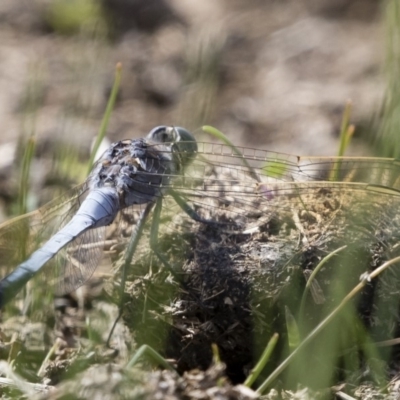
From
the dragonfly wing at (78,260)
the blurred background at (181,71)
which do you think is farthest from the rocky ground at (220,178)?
the dragonfly wing at (78,260)

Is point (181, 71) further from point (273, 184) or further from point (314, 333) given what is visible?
point (314, 333)

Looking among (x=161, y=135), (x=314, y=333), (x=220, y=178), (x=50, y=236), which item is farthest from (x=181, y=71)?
(x=314, y=333)

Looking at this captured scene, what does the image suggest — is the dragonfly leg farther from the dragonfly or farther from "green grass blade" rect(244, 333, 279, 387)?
"green grass blade" rect(244, 333, 279, 387)

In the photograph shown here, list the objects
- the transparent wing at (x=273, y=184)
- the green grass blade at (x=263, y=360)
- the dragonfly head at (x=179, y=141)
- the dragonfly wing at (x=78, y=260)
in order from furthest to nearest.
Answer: the dragonfly head at (x=179, y=141) → the dragonfly wing at (x=78, y=260) → the transparent wing at (x=273, y=184) → the green grass blade at (x=263, y=360)

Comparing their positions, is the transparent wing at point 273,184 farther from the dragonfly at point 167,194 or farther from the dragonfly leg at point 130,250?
the dragonfly leg at point 130,250

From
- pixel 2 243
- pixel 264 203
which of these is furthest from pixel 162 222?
pixel 2 243

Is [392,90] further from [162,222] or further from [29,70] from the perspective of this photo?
[29,70]

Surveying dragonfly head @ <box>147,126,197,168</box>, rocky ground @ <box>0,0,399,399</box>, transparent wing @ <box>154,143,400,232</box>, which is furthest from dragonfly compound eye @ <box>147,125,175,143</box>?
transparent wing @ <box>154,143,400,232</box>
